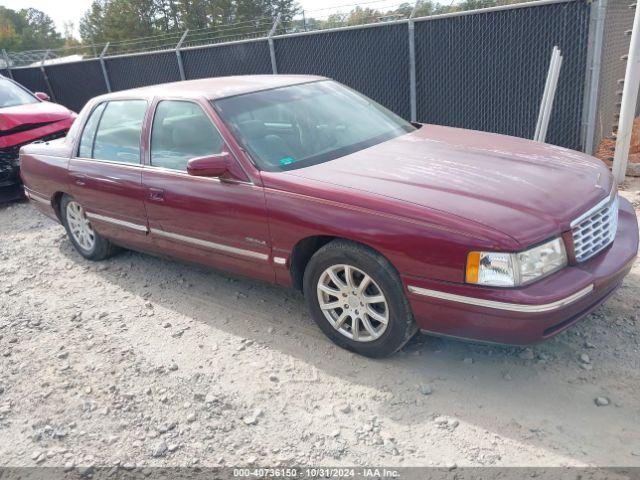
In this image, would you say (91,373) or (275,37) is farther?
(275,37)

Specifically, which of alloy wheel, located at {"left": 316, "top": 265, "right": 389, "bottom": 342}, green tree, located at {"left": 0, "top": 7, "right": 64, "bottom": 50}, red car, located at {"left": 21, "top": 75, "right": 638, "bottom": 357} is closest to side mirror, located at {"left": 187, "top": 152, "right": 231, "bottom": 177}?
red car, located at {"left": 21, "top": 75, "right": 638, "bottom": 357}

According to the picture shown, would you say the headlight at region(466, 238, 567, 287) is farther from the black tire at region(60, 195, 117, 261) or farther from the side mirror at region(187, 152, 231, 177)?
the black tire at region(60, 195, 117, 261)

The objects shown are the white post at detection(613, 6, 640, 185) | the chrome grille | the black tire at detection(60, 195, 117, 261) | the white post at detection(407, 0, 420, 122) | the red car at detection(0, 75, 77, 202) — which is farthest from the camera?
the red car at detection(0, 75, 77, 202)

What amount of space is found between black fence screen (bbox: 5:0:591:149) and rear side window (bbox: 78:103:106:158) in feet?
15.6

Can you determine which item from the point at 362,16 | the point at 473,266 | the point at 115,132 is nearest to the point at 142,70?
the point at 362,16

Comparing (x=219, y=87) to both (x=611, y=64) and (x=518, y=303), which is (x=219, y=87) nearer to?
(x=518, y=303)

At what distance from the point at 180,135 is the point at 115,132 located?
91 centimetres

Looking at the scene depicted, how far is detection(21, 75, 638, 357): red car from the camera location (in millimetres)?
2873

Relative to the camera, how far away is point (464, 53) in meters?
7.64

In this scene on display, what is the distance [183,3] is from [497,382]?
53919mm

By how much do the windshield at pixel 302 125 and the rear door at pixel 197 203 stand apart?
19 cm

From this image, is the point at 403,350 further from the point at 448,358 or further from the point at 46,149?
the point at 46,149

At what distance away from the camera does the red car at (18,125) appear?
8.19 meters

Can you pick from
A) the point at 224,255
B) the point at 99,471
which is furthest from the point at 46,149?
the point at 99,471
